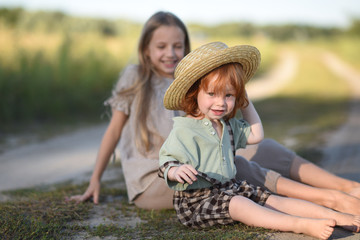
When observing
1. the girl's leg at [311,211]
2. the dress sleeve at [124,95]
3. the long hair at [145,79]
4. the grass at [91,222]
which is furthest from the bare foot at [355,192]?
the dress sleeve at [124,95]

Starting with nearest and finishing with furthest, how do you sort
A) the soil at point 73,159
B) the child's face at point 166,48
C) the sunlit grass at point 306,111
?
1. the child's face at point 166,48
2. the soil at point 73,159
3. the sunlit grass at point 306,111

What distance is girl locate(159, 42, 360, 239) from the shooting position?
94.5 inches

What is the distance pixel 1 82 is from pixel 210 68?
564 centimetres

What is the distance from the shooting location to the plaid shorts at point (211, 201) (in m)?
2.47

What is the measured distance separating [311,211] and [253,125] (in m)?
0.61

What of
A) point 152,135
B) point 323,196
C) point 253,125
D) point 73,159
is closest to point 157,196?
point 152,135

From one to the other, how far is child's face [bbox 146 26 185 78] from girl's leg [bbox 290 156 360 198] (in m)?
1.11

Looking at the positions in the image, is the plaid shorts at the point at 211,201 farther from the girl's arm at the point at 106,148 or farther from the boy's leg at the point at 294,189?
the girl's arm at the point at 106,148

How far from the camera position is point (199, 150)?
2.54 metres

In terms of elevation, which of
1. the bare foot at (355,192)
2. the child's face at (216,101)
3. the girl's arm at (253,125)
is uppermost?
the child's face at (216,101)

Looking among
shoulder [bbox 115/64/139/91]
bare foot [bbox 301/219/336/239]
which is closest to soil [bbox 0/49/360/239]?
bare foot [bbox 301/219/336/239]

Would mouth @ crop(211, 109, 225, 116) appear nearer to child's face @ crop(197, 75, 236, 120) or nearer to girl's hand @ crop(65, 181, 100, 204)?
child's face @ crop(197, 75, 236, 120)

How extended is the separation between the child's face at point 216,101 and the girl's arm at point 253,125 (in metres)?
0.27

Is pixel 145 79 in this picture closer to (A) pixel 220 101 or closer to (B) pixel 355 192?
(A) pixel 220 101
